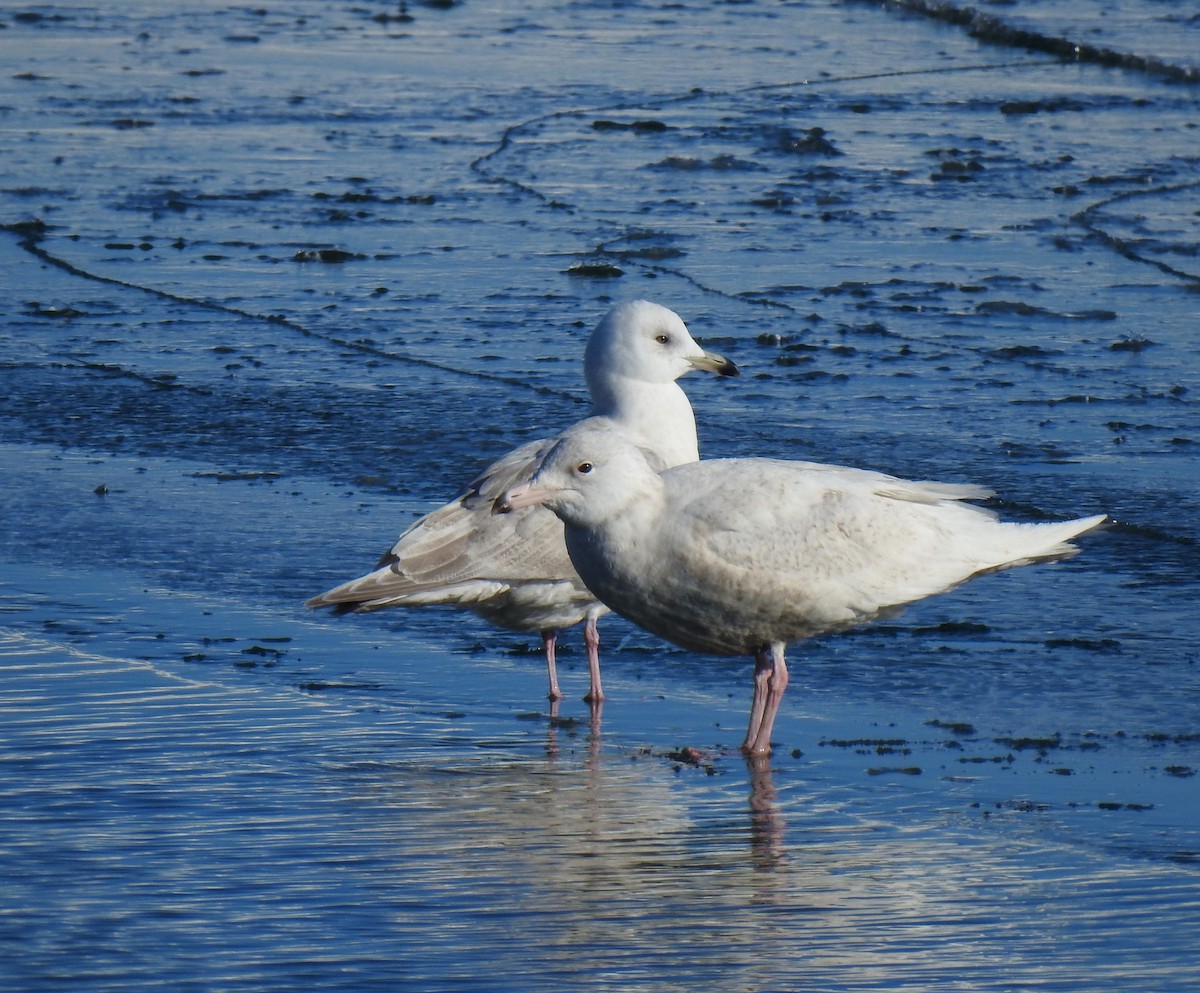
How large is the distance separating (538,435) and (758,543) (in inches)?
131

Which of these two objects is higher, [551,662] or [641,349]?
[641,349]

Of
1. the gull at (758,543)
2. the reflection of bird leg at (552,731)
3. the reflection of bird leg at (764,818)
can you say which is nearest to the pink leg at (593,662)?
the reflection of bird leg at (552,731)

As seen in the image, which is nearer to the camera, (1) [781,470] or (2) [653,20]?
(1) [781,470]

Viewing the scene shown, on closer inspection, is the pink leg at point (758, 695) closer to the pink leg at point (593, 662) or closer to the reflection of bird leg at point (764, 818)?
the reflection of bird leg at point (764, 818)

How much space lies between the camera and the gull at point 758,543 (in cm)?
561

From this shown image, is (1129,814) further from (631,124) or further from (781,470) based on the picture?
(631,124)

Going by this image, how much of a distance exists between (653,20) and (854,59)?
2928mm

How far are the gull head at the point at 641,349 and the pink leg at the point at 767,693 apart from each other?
1552 mm

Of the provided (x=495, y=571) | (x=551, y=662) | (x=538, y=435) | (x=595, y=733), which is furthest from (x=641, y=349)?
(x=538, y=435)

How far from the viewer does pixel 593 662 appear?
6.36 metres

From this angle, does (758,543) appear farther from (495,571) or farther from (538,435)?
(538,435)

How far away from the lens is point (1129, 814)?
16.8 ft

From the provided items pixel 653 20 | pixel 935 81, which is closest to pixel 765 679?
pixel 935 81

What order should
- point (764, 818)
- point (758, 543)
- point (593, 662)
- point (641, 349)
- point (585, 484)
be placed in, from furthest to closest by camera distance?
point (641, 349)
point (593, 662)
point (758, 543)
point (585, 484)
point (764, 818)
